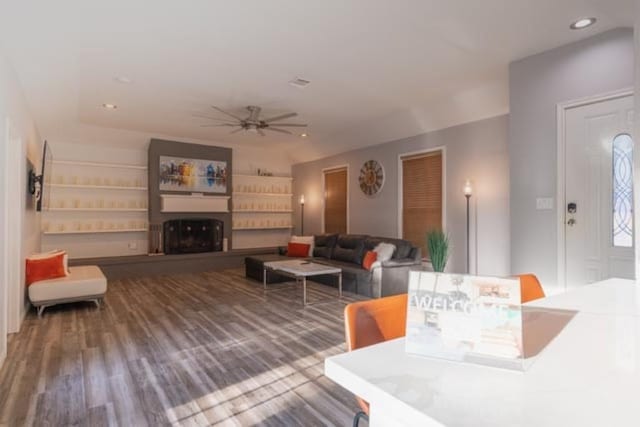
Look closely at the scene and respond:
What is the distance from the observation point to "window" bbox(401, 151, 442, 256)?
570 cm

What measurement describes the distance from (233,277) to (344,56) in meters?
4.48

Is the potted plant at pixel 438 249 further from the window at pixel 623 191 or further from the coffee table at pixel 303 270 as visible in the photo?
the window at pixel 623 191

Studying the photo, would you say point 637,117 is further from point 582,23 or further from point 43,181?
point 43,181

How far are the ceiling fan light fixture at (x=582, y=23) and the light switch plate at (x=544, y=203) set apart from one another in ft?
5.18

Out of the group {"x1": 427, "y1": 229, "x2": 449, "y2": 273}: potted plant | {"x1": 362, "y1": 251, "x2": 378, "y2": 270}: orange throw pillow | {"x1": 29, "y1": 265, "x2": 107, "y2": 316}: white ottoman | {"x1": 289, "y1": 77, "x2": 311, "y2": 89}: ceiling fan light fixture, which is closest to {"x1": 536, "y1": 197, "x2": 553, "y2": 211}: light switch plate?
{"x1": 427, "y1": 229, "x2": 449, "y2": 273}: potted plant

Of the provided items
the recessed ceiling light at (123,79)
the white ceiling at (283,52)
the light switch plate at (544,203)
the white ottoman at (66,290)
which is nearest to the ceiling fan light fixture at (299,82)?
the white ceiling at (283,52)

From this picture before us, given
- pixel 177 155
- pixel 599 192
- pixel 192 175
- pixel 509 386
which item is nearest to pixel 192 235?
pixel 192 175

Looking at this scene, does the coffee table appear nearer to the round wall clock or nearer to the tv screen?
the round wall clock

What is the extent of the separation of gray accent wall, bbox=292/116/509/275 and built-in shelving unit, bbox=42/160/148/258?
15.8ft

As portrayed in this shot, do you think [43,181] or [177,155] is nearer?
[43,181]

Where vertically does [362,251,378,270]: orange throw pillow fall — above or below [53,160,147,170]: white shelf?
below

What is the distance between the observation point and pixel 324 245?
271 inches

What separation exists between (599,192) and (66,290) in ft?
19.3

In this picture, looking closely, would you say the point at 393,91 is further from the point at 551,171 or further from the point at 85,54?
the point at 85,54
